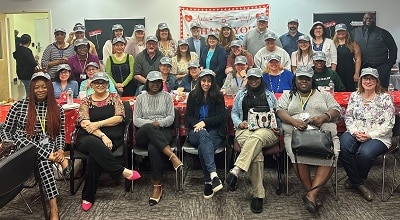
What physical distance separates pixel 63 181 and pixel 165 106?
3.98 ft

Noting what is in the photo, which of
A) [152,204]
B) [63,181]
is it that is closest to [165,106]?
[152,204]

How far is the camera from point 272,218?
3209 mm

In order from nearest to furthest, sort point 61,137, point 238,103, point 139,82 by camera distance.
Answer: point 61,137
point 238,103
point 139,82

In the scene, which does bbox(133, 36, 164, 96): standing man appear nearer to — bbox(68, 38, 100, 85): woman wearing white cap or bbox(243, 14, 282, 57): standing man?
bbox(68, 38, 100, 85): woman wearing white cap

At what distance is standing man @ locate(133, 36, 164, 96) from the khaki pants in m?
1.92

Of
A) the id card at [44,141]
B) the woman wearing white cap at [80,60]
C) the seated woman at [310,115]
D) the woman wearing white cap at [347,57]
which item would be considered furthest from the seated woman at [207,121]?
the woman wearing white cap at [347,57]

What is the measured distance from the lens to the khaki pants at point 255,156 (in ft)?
11.1

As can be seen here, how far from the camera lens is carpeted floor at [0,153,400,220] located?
3268mm

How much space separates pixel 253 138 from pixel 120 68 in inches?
87.6

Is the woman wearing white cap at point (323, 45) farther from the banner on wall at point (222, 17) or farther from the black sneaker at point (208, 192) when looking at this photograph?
the black sneaker at point (208, 192)

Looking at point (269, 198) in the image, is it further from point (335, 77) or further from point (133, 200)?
point (335, 77)

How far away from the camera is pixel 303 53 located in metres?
4.98

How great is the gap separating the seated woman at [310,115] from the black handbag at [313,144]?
5 centimetres

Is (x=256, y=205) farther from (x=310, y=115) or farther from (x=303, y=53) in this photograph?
(x=303, y=53)
